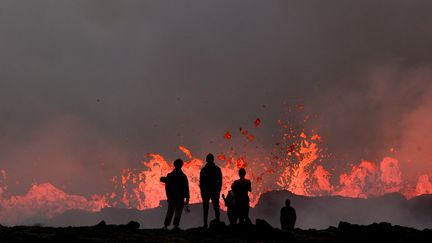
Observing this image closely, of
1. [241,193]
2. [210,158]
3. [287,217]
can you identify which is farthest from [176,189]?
[287,217]

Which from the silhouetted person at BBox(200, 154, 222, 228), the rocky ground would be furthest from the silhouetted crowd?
the rocky ground

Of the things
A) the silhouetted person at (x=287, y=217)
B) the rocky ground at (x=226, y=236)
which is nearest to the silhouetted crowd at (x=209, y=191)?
the rocky ground at (x=226, y=236)

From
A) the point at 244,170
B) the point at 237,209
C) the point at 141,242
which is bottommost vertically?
the point at 141,242

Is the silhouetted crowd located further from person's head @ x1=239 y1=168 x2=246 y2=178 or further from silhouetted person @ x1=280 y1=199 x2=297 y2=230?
silhouetted person @ x1=280 y1=199 x2=297 y2=230

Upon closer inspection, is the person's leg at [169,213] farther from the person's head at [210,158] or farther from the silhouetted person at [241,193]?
the silhouetted person at [241,193]

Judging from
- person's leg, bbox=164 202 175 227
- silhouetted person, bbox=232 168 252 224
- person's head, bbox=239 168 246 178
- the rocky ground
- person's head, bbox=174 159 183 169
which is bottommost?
the rocky ground

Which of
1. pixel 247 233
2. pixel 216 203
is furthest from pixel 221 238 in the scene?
pixel 216 203

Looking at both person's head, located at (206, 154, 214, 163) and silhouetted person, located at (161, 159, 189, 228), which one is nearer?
person's head, located at (206, 154, 214, 163)

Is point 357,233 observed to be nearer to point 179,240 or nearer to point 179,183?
point 179,240

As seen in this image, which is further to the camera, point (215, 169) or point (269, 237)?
point (215, 169)

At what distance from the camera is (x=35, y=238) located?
14672 mm

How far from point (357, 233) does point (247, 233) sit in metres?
3.60

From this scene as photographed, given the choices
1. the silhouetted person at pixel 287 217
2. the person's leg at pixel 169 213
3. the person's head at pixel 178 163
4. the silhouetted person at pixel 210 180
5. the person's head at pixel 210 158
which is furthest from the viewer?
the silhouetted person at pixel 287 217

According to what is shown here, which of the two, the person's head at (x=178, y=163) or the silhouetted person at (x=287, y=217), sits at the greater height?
the person's head at (x=178, y=163)
